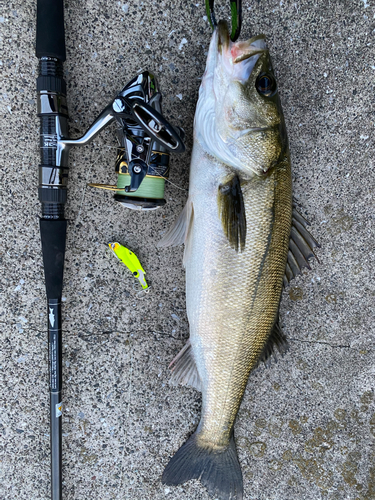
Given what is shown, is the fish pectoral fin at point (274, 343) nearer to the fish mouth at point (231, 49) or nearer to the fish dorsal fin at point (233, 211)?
the fish dorsal fin at point (233, 211)

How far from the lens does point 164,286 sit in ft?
5.54

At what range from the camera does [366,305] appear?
1812 mm

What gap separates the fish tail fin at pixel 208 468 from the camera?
154 cm

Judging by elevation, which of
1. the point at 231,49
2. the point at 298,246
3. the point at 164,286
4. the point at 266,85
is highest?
the point at 231,49

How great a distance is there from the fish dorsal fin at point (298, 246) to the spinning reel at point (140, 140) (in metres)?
0.64

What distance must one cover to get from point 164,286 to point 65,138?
0.87m

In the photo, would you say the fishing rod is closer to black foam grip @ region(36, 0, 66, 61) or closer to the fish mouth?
black foam grip @ region(36, 0, 66, 61)

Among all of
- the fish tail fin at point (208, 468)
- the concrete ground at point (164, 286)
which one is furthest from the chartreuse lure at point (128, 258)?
the fish tail fin at point (208, 468)

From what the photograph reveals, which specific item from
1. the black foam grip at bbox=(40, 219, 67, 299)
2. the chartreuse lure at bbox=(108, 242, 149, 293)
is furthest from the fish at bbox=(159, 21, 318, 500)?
the black foam grip at bbox=(40, 219, 67, 299)

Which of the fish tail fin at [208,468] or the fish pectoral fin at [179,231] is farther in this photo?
the fish tail fin at [208,468]

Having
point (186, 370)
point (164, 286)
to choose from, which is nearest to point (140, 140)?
point (164, 286)

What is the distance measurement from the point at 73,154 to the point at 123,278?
689 mm

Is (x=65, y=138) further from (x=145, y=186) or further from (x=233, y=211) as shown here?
(x=233, y=211)

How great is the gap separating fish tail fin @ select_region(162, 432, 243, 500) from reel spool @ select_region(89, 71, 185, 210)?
123 cm
